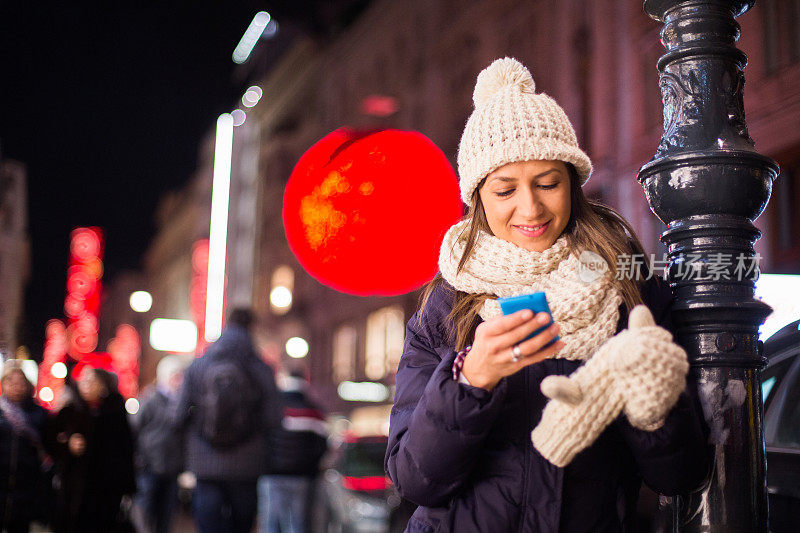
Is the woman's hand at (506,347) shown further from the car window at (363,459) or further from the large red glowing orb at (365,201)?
the car window at (363,459)

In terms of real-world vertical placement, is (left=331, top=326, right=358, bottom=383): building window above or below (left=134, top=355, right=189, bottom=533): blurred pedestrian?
above

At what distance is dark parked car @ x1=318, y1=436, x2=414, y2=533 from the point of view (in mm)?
9453

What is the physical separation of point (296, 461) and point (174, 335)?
54.7m

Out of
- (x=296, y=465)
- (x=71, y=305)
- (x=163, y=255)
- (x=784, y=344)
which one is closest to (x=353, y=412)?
(x=296, y=465)

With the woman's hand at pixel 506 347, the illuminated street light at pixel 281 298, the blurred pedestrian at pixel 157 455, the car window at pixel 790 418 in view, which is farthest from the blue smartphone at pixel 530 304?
the illuminated street light at pixel 281 298

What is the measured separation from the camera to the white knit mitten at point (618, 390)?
1.93 metres

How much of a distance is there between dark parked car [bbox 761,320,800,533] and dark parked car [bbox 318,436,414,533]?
5813 mm

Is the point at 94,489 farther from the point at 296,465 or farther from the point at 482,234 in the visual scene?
the point at 482,234

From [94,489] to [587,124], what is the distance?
12060 mm

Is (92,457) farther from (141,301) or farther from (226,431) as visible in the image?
(141,301)

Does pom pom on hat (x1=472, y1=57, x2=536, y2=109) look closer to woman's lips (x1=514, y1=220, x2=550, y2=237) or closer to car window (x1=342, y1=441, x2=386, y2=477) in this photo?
woman's lips (x1=514, y1=220, x2=550, y2=237)

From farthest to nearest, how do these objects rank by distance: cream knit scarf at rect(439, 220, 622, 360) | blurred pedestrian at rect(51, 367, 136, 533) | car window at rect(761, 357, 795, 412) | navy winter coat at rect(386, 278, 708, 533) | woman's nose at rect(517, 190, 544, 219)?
blurred pedestrian at rect(51, 367, 136, 533), car window at rect(761, 357, 795, 412), woman's nose at rect(517, 190, 544, 219), cream knit scarf at rect(439, 220, 622, 360), navy winter coat at rect(386, 278, 708, 533)

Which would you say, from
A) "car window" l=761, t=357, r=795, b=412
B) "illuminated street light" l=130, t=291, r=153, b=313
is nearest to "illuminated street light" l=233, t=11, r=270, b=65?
"illuminated street light" l=130, t=291, r=153, b=313

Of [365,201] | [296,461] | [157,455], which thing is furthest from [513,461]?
[157,455]
